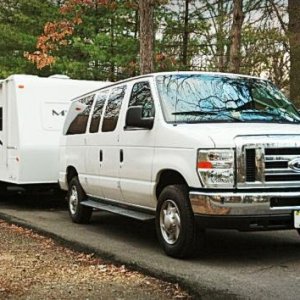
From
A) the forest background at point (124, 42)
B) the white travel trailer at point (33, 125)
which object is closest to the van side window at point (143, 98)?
the white travel trailer at point (33, 125)

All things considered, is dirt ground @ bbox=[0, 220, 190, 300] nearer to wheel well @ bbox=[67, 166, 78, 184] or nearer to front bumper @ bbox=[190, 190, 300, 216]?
front bumper @ bbox=[190, 190, 300, 216]

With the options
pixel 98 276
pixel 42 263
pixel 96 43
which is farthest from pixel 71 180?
pixel 96 43

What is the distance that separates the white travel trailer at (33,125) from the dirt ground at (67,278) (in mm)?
3821

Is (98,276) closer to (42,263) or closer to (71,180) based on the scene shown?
(42,263)

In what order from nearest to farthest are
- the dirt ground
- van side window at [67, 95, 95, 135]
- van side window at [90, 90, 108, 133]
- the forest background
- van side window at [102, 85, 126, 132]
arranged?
the dirt ground
van side window at [102, 85, 126, 132]
van side window at [90, 90, 108, 133]
van side window at [67, 95, 95, 135]
the forest background

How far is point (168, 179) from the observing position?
7.20m

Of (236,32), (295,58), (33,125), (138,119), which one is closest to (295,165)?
(138,119)

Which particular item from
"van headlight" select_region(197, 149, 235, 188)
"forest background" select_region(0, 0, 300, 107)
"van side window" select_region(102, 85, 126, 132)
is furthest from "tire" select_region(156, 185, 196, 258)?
"forest background" select_region(0, 0, 300, 107)

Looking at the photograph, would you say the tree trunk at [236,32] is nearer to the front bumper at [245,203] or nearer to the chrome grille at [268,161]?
the chrome grille at [268,161]

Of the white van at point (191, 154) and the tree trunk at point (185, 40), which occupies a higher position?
the tree trunk at point (185, 40)

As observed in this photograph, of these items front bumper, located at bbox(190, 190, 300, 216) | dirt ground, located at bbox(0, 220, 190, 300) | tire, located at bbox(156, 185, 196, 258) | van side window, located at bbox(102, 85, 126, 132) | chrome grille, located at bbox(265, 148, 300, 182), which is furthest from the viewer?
van side window, located at bbox(102, 85, 126, 132)

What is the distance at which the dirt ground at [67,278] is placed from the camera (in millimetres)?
5605

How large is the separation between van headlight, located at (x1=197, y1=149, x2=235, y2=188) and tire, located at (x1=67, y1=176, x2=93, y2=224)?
375cm

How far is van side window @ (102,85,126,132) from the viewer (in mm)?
8453
